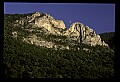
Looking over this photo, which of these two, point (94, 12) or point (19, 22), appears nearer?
point (19, 22)

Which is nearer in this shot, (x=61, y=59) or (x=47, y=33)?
(x=61, y=59)

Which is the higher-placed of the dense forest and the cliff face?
the cliff face

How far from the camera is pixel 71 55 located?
54.2 ft

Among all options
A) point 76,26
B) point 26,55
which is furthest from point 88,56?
point 76,26

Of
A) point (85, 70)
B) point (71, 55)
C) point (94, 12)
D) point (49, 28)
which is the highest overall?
point (94, 12)

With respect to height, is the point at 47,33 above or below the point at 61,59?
above

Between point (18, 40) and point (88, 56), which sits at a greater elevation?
point (18, 40)

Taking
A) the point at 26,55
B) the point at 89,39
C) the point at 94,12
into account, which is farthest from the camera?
the point at 94,12

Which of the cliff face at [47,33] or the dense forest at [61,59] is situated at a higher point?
the cliff face at [47,33]

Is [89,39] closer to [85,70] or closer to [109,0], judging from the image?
[85,70]

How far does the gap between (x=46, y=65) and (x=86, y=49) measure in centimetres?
304

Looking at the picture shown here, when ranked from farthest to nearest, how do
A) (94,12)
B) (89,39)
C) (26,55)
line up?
1. (94,12)
2. (89,39)
3. (26,55)

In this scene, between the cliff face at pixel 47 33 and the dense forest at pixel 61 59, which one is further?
the cliff face at pixel 47 33

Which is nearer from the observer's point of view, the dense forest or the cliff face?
the dense forest
